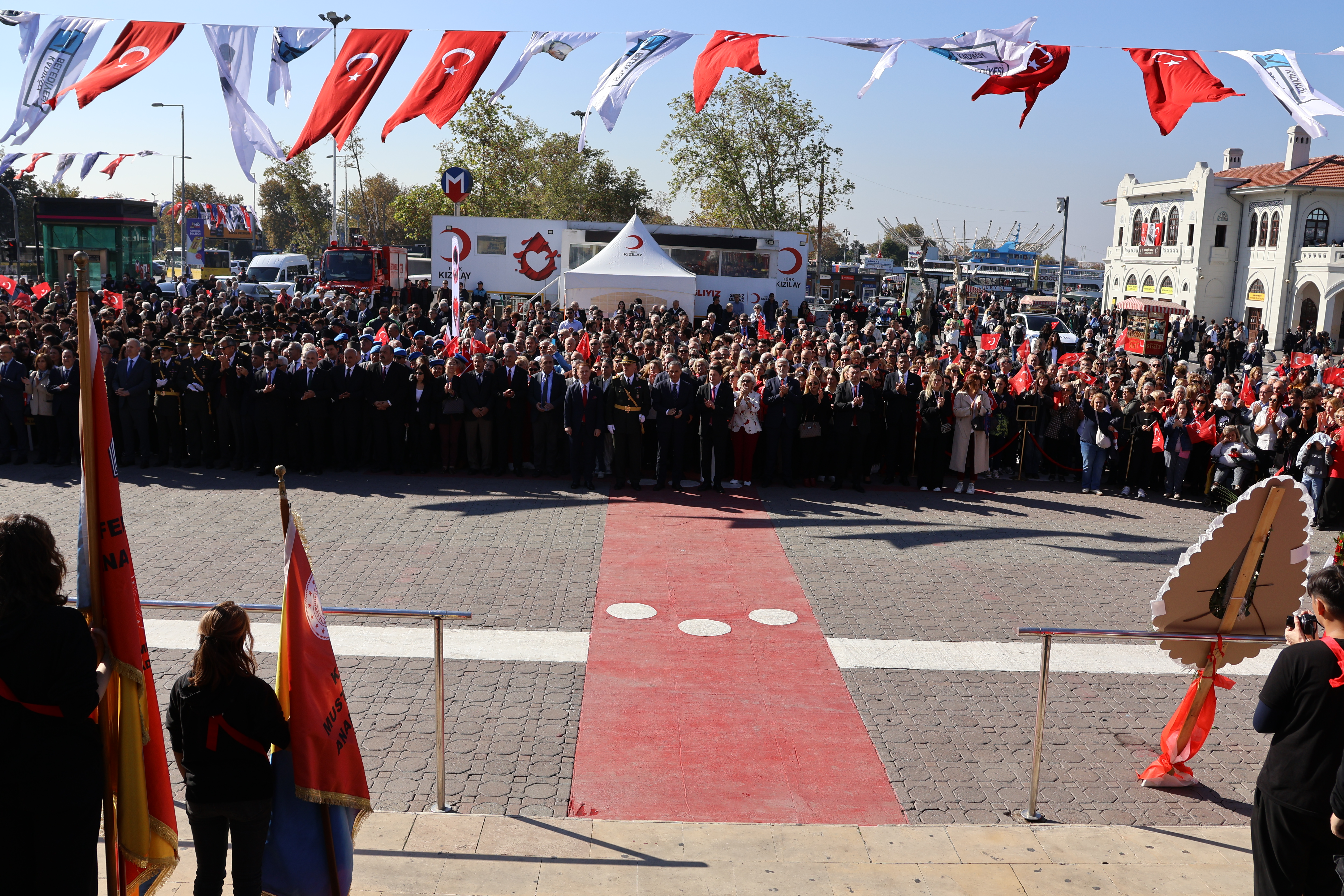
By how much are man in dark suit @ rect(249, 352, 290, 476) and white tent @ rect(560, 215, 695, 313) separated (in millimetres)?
12937

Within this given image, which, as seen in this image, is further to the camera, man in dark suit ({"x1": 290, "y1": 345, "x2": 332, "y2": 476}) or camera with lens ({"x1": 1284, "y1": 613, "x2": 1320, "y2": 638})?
man in dark suit ({"x1": 290, "y1": 345, "x2": 332, "y2": 476})

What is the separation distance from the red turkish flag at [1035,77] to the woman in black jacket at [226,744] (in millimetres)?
11041

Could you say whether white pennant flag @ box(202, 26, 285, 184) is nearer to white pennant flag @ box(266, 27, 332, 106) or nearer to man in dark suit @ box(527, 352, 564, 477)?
white pennant flag @ box(266, 27, 332, 106)

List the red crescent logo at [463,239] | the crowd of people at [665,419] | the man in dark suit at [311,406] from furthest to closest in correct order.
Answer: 1. the red crescent logo at [463,239]
2. the man in dark suit at [311,406]
3. the crowd of people at [665,419]

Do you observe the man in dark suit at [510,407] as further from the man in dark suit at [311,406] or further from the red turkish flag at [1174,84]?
the red turkish flag at [1174,84]

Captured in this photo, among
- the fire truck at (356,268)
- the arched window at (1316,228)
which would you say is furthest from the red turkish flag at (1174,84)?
the arched window at (1316,228)

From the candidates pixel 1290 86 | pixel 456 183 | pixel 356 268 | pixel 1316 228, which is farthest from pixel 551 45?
pixel 1316 228

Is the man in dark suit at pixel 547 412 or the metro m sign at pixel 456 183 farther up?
the metro m sign at pixel 456 183

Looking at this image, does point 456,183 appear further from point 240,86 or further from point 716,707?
point 716,707

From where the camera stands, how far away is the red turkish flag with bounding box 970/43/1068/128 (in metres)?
12.1

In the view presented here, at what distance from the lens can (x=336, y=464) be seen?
1460 cm

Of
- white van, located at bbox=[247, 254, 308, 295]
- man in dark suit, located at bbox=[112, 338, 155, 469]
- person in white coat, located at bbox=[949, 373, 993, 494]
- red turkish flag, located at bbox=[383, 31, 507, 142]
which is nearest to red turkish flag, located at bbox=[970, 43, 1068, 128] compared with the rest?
person in white coat, located at bbox=[949, 373, 993, 494]

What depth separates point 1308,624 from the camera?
14.1ft

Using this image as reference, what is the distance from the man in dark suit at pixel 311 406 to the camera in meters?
14.1
